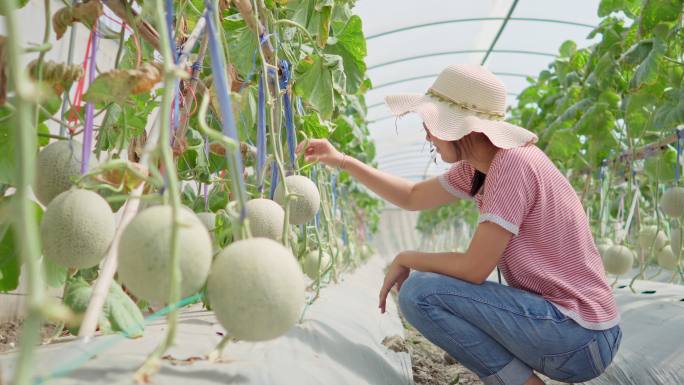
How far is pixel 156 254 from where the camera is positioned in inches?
28.4

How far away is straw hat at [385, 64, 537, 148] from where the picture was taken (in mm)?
1801

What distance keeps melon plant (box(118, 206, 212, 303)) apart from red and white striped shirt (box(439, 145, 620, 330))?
1.17 meters

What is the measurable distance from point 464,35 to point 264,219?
7.18m

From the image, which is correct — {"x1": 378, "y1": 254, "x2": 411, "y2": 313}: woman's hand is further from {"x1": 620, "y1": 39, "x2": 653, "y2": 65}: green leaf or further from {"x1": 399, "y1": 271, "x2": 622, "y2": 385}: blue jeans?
{"x1": 620, "y1": 39, "x2": 653, "y2": 65}: green leaf

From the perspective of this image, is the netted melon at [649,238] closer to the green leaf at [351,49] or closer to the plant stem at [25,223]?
the green leaf at [351,49]

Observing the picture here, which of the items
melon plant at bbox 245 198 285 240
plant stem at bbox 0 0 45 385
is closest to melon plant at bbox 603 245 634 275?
melon plant at bbox 245 198 285 240

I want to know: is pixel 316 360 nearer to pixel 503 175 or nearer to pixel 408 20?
pixel 503 175

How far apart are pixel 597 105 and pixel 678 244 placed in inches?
40.5

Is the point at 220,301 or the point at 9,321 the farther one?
the point at 9,321

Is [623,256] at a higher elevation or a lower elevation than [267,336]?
lower

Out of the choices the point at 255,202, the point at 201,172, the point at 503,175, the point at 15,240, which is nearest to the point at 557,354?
the point at 503,175

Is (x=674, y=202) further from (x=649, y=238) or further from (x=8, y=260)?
(x=8, y=260)

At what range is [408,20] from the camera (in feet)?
23.1

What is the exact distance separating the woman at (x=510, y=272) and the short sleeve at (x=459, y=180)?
280mm
